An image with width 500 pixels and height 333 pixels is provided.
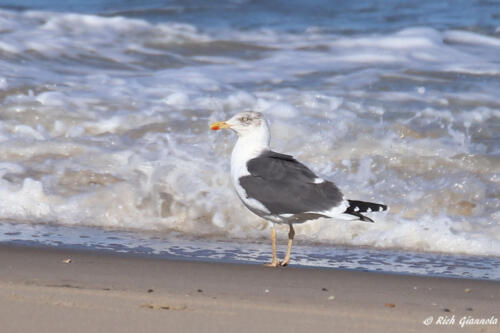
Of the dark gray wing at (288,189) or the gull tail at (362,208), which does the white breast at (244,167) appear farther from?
the gull tail at (362,208)

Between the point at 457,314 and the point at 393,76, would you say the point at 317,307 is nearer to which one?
the point at 457,314

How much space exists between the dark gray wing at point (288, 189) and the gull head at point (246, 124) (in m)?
0.34

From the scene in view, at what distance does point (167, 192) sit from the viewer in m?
5.61

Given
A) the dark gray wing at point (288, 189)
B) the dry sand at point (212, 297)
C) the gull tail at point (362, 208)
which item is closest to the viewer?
the dry sand at point (212, 297)

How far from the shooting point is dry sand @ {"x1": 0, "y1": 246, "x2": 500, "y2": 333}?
9.86 feet

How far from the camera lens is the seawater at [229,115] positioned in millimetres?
5281

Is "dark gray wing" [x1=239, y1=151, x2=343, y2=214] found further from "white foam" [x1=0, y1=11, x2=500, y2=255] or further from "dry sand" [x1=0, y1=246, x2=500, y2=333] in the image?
"white foam" [x1=0, y1=11, x2=500, y2=255]

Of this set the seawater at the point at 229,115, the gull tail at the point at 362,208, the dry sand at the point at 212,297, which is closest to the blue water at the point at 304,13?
the seawater at the point at 229,115

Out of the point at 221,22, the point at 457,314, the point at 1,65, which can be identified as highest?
the point at 221,22

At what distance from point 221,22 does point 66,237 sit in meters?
7.33

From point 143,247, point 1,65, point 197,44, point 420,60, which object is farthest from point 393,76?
point 143,247

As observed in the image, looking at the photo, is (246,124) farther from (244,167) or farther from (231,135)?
(231,135)

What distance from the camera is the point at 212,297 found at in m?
3.33

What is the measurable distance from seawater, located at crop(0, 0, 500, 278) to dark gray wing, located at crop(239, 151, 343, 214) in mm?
342
